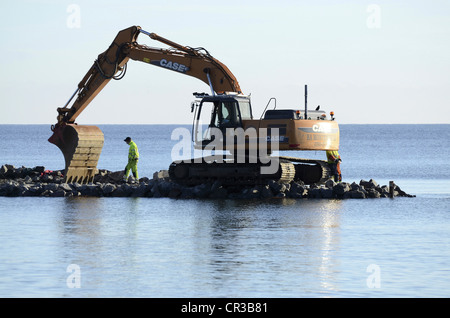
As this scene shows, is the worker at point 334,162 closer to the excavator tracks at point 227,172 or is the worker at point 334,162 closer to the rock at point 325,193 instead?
the excavator tracks at point 227,172

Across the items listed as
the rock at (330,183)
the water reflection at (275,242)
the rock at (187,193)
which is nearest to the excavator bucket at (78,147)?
the rock at (187,193)

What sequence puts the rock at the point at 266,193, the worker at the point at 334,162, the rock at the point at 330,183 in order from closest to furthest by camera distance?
the rock at the point at 266,193 → the rock at the point at 330,183 → the worker at the point at 334,162

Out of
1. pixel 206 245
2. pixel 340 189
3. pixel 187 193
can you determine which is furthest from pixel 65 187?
pixel 206 245

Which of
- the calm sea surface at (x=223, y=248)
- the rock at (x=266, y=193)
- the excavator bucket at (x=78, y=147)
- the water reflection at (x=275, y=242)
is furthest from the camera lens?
the excavator bucket at (x=78, y=147)

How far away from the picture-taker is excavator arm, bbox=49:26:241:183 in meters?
30.6

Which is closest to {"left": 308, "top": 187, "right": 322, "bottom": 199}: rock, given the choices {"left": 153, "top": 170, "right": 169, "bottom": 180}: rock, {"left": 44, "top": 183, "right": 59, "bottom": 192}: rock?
{"left": 153, "top": 170, "right": 169, "bottom": 180}: rock

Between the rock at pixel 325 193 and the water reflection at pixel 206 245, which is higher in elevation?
the rock at pixel 325 193

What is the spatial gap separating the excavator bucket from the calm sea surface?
3.61 m

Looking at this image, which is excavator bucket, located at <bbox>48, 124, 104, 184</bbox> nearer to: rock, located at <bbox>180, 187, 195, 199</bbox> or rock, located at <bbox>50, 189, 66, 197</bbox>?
rock, located at <bbox>50, 189, 66, 197</bbox>

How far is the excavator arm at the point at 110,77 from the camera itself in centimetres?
3064

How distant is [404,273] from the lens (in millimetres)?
15609
